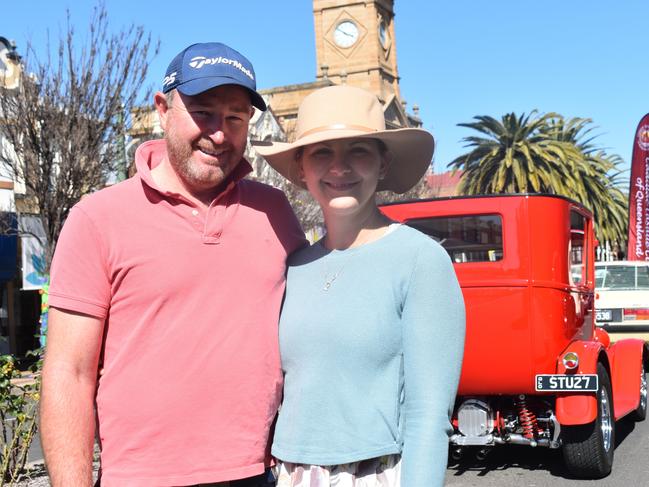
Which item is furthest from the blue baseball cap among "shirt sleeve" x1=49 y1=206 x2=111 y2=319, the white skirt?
the white skirt

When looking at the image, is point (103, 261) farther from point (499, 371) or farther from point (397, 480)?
point (499, 371)

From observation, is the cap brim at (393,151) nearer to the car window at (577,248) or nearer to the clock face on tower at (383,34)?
the car window at (577,248)

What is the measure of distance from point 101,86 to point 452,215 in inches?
432

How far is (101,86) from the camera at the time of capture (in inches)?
650

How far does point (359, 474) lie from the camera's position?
243 centimetres

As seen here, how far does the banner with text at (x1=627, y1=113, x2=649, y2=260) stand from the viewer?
24.0 m

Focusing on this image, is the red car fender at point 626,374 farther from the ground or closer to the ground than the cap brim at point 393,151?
closer to the ground

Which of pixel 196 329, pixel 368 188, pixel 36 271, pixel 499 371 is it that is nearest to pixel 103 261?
pixel 196 329

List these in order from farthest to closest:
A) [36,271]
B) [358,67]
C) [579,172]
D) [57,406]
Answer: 1. [358,67]
2. [579,172]
3. [36,271]
4. [57,406]

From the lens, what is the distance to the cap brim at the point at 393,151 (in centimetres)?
262

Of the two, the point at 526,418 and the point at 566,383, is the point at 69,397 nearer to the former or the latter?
the point at 566,383

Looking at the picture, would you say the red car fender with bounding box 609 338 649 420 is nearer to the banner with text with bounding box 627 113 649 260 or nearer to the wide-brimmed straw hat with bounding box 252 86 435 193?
the wide-brimmed straw hat with bounding box 252 86 435 193

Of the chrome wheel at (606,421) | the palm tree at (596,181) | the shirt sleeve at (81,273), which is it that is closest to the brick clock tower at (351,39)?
the palm tree at (596,181)

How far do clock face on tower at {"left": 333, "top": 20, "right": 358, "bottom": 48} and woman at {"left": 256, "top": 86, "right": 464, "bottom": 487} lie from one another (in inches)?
2698
